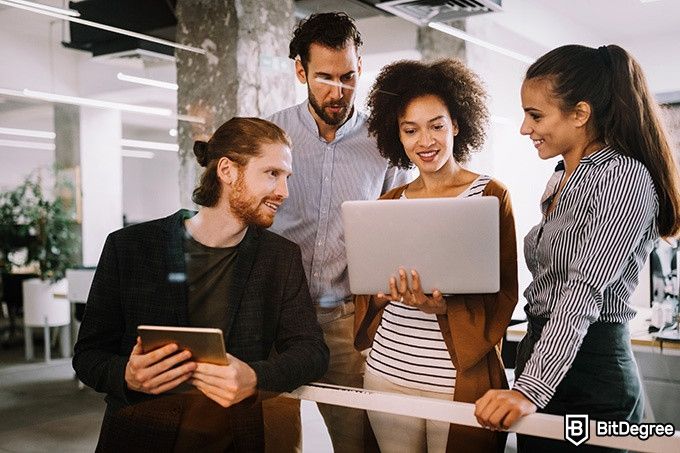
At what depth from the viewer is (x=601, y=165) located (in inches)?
50.6

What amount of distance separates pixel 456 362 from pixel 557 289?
0.96ft

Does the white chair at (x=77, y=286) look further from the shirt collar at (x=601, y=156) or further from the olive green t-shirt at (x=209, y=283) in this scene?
the shirt collar at (x=601, y=156)

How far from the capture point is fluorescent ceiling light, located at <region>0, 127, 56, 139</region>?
1.94m

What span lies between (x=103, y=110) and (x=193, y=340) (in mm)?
870

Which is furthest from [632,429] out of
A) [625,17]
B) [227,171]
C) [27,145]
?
[27,145]

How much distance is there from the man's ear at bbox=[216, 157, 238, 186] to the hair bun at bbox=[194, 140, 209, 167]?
3.1 inches

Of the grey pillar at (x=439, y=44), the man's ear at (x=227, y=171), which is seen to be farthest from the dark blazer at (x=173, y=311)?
the grey pillar at (x=439, y=44)

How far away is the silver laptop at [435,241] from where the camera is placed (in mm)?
1382

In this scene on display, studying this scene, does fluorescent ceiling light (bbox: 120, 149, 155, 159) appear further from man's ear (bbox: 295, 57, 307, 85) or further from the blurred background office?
man's ear (bbox: 295, 57, 307, 85)

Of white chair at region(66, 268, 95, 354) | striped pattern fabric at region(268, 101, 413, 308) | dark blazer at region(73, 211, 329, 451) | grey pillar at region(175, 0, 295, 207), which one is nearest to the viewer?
dark blazer at region(73, 211, 329, 451)

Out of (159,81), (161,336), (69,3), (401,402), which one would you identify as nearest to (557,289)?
(401,402)

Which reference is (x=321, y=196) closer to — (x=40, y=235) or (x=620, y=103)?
(x=620, y=103)

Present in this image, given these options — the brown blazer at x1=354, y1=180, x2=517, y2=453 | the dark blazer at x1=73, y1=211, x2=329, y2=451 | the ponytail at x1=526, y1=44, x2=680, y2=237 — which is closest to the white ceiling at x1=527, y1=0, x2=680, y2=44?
the ponytail at x1=526, y1=44, x2=680, y2=237

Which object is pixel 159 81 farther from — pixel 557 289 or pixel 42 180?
pixel 557 289
